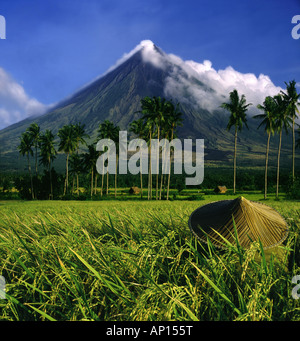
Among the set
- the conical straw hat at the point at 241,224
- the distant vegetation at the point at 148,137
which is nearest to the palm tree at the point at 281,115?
the distant vegetation at the point at 148,137

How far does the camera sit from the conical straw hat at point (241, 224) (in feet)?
8.52

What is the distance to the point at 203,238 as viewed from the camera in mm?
2646

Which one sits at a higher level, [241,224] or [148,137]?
[148,137]

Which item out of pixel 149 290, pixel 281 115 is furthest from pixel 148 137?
pixel 149 290

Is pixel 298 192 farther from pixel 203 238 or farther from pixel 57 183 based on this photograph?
pixel 57 183

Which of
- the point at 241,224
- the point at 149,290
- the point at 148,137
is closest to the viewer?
the point at 149,290

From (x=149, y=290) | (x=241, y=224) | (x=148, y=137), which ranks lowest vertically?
(x=149, y=290)

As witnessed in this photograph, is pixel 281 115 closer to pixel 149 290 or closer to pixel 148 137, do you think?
pixel 148 137

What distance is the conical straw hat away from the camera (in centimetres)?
260

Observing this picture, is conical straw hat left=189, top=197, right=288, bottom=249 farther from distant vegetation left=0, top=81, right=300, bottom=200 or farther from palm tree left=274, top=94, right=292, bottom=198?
palm tree left=274, top=94, right=292, bottom=198

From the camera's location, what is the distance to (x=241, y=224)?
2.72 meters

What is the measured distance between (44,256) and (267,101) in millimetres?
44423

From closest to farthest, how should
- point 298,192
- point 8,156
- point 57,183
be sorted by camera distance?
point 298,192, point 57,183, point 8,156
